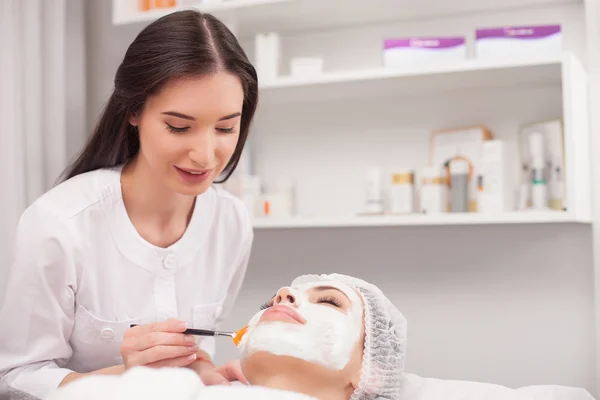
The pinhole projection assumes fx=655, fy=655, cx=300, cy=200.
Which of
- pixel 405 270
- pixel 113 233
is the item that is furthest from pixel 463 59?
pixel 113 233

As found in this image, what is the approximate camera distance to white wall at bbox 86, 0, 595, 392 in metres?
1.85

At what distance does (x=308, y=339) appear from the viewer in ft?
3.61

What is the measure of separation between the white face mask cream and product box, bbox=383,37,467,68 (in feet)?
2.95

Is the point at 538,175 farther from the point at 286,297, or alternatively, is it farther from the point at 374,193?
the point at 286,297

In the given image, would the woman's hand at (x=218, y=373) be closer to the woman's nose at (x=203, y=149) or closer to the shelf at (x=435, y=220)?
the woman's nose at (x=203, y=149)

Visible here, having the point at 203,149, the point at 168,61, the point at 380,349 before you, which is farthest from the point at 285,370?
→ the point at 168,61

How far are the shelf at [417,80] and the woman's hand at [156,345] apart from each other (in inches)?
35.4

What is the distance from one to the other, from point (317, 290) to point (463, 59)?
912 millimetres

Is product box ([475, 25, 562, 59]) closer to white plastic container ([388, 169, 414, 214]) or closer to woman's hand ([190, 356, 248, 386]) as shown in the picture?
white plastic container ([388, 169, 414, 214])

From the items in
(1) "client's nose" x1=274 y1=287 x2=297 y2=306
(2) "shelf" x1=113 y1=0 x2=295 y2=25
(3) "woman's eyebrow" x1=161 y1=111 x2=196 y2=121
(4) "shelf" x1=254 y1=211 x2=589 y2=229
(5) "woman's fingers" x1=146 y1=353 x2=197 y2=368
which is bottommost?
(5) "woman's fingers" x1=146 y1=353 x2=197 y2=368

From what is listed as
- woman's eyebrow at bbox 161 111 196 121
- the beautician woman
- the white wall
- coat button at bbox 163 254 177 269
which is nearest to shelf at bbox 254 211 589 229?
the white wall

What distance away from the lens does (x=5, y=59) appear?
1938 millimetres

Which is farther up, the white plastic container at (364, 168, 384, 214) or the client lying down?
the white plastic container at (364, 168, 384, 214)

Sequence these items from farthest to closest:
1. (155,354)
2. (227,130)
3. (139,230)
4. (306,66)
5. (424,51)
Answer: (306,66) → (424,51) → (139,230) → (227,130) → (155,354)
